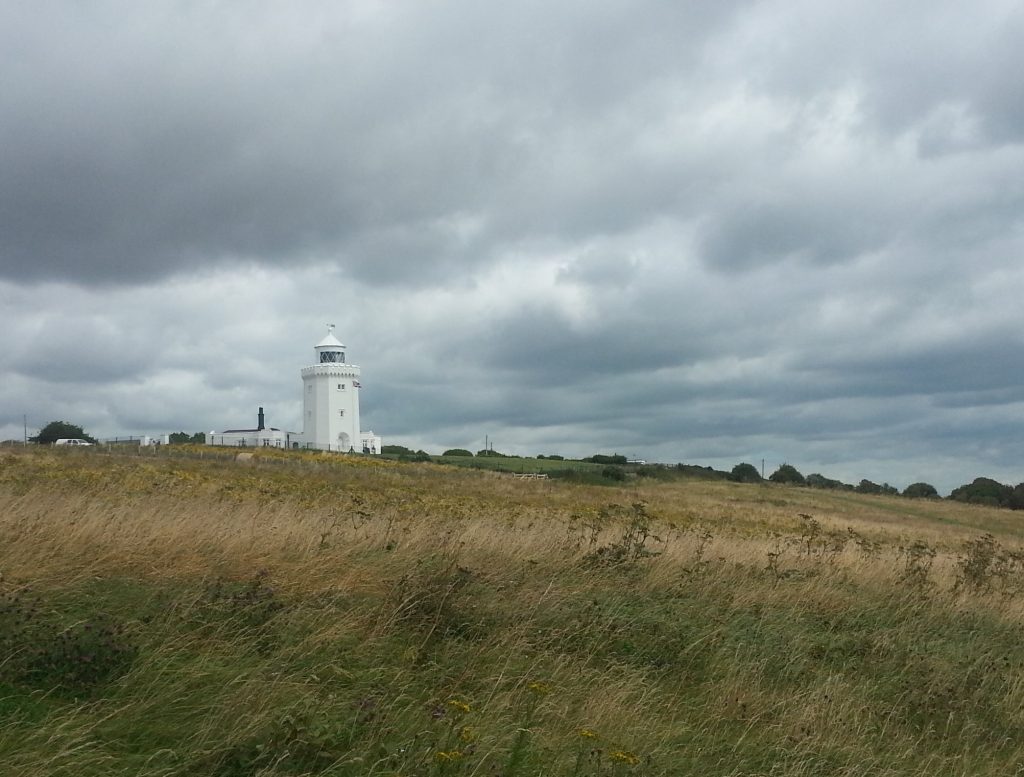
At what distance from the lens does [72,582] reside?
7.09 m

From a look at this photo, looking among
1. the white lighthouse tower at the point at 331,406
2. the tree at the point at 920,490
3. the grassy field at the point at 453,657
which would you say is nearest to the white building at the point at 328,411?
the white lighthouse tower at the point at 331,406

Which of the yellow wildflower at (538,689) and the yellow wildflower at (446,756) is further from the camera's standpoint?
the yellow wildflower at (538,689)

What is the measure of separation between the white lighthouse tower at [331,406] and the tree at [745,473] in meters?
35.3

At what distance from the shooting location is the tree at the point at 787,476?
9700 centimetres

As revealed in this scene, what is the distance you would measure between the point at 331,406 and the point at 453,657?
82.4 metres

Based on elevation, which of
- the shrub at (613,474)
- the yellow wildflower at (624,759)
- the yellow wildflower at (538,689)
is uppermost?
the shrub at (613,474)

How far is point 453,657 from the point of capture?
7.00 meters

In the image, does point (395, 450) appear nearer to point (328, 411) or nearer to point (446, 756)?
point (328, 411)

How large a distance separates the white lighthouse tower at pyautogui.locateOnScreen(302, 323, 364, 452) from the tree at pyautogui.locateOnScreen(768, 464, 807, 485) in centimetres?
4213

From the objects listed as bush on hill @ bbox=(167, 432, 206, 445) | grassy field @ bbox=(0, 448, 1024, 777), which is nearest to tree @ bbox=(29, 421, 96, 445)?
bush on hill @ bbox=(167, 432, 206, 445)

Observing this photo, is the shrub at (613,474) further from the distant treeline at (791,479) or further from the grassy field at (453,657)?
the grassy field at (453,657)

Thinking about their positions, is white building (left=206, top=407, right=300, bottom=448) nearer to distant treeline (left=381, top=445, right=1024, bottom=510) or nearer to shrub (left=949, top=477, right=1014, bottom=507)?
distant treeline (left=381, top=445, right=1024, bottom=510)

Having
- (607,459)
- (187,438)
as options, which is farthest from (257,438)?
(607,459)

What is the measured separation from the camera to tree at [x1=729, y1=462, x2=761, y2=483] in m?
89.8
